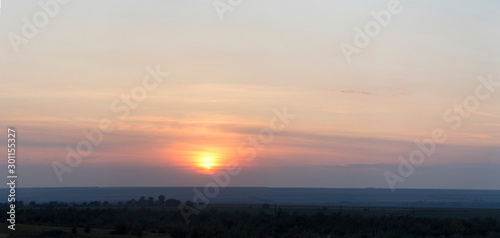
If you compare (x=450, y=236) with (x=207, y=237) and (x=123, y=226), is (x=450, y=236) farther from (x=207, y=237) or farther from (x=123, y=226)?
(x=123, y=226)

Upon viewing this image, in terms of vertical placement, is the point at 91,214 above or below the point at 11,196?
above

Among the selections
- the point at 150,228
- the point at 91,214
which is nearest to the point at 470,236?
the point at 150,228

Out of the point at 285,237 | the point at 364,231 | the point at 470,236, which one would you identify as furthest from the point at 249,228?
the point at 470,236

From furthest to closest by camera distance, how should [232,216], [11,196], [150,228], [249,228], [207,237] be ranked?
[232,216] → [150,228] → [249,228] → [207,237] → [11,196]

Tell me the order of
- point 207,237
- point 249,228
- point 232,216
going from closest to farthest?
point 207,237 → point 249,228 → point 232,216

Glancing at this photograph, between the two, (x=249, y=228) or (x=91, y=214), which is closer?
(x=249, y=228)

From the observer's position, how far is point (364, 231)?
37.8 m

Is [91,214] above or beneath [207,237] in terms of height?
above

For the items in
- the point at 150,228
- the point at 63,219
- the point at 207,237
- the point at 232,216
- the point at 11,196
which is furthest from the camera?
the point at 63,219

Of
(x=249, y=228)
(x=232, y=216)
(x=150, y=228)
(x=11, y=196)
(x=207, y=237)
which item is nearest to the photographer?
(x=11, y=196)

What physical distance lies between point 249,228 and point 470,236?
12.7 m

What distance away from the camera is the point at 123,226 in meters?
38.2

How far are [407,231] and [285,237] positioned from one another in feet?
27.6

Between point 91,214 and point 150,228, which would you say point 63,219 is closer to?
point 91,214
